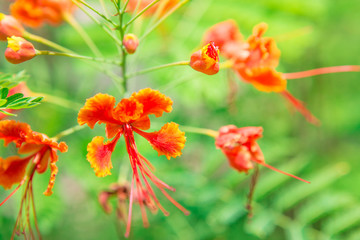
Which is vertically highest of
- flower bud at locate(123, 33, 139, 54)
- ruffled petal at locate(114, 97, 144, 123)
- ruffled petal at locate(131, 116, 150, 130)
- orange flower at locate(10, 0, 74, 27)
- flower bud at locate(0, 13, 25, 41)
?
orange flower at locate(10, 0, 74, 27)

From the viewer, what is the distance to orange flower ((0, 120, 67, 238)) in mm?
1278

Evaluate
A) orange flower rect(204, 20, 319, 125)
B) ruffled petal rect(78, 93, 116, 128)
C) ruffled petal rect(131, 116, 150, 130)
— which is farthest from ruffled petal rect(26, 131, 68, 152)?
orange flower rect(204, 20, 319, 125)

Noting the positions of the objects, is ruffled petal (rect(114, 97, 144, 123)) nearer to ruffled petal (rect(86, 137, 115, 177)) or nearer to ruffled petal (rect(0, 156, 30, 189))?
ruffled petal (rect(86, 137, 115, 177))

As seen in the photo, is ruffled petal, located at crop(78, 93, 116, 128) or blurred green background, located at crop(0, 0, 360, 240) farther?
blurred green background, located at crop(0, 0, 360, 240)

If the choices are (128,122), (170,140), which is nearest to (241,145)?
(170,140)

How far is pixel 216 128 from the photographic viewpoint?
7.67 feet

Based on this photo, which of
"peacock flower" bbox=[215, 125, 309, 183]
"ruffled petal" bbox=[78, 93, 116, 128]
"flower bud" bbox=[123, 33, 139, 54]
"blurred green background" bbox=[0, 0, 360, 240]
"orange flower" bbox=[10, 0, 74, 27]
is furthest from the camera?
→ "blurred green background" bbox=[0, 0, 360, 240]

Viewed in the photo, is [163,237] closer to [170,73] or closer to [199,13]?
[170,73]

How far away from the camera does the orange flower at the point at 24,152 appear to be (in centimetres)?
128

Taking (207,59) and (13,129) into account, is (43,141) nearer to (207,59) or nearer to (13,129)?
(13,129)

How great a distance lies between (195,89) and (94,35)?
2.43ft

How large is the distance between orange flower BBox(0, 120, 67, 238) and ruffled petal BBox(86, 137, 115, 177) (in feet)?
0.30

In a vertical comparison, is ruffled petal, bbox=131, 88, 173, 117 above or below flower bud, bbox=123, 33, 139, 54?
below

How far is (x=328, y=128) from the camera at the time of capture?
3010 mm
